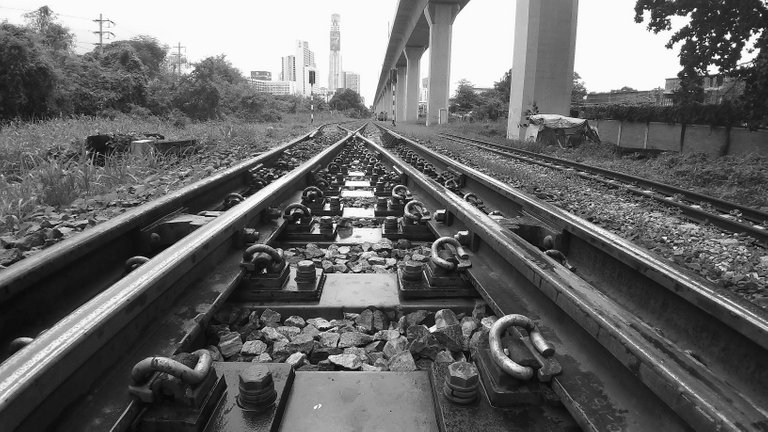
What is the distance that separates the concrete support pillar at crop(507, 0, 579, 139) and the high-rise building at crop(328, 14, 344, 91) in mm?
143381

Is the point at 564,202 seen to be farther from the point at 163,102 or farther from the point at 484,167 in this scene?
the point at 163,102

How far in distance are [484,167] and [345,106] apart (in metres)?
85.2

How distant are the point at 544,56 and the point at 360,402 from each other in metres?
16.2

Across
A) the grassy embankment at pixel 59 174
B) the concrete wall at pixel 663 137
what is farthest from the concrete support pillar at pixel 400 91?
the grassy embankment at pixel 59 174

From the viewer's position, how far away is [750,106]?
1126 centimetres

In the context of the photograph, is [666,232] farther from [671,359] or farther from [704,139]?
[704,139]

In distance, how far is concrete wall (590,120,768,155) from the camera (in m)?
11.4

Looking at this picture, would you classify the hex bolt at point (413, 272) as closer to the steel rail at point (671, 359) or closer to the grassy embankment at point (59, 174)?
the steel rail at point (671, 359)

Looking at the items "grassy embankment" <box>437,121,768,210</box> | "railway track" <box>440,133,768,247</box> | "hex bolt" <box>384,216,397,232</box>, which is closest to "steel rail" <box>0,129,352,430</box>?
"hex bolt" <box>384,216,397,232</box>

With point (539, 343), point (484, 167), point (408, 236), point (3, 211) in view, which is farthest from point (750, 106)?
point (3, 211)

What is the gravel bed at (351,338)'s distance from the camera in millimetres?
1518

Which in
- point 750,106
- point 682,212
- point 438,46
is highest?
point 438,46

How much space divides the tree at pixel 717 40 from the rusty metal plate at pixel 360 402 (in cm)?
1345

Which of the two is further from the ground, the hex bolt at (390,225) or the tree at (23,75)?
the tree at (23,75)
